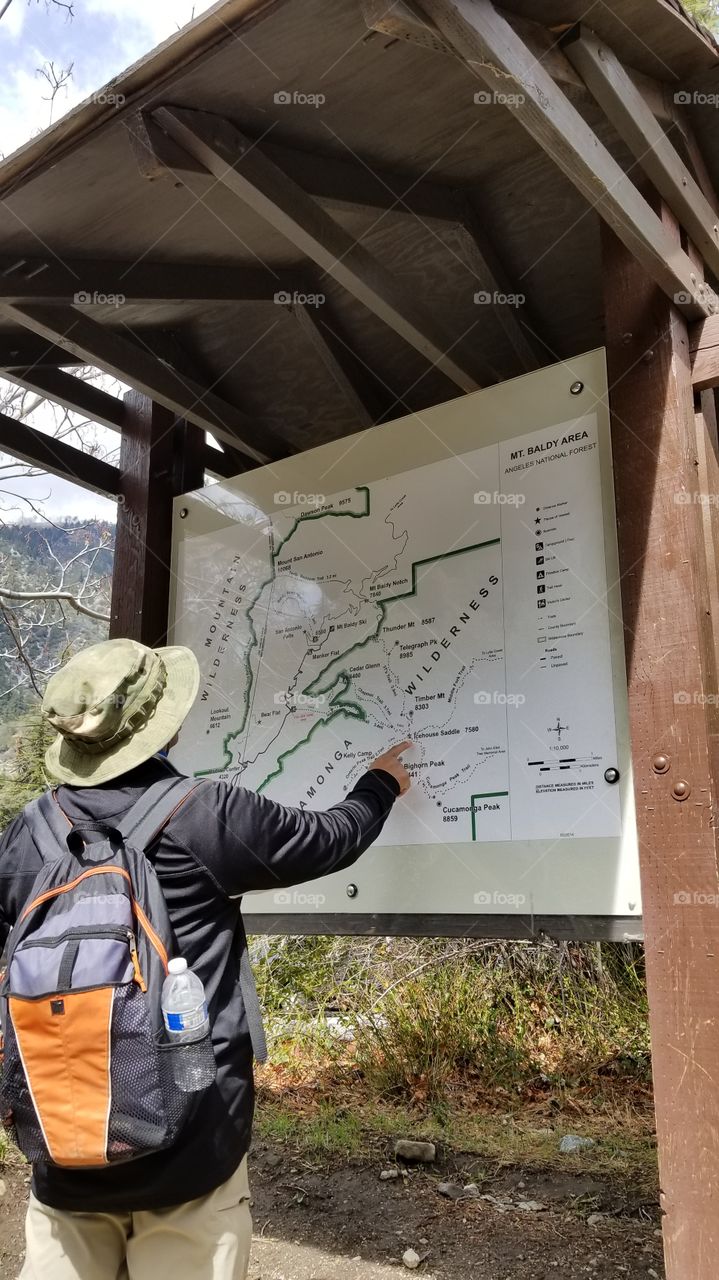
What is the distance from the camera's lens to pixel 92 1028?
5.57ft

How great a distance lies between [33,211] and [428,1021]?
439 centimetres

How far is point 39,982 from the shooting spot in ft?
5.68

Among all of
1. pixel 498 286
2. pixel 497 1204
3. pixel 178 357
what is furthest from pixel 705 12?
pixel 497 1204

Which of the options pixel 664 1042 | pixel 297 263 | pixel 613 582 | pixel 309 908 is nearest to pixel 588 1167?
pixel 309 908

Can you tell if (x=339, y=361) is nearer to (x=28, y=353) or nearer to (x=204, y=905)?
(x=28, y=353)

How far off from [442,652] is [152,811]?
1.37 m

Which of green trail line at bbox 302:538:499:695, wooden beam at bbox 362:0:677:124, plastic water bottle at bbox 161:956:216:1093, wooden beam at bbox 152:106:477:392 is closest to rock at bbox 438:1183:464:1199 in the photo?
green trail line at bbox 302:538:499:695

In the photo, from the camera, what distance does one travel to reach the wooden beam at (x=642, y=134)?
229cm

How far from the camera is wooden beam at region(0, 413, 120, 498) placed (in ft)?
13.3

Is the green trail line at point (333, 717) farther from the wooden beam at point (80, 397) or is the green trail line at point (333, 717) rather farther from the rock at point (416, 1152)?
the rock at point (416, 1152)

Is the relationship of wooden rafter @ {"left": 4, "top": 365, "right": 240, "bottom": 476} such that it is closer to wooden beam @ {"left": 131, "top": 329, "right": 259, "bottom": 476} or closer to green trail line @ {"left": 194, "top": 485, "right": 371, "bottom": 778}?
wooden beam @ {"left": 131, "top": 329, "right": 259, "bottom": 476}

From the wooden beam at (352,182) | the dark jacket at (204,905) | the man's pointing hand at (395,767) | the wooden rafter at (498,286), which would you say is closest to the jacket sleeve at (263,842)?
the dark jacket at (204,905)

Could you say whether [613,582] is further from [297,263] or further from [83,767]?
[297,263]

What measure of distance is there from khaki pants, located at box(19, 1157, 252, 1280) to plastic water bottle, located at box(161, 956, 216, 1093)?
0.27 metres
